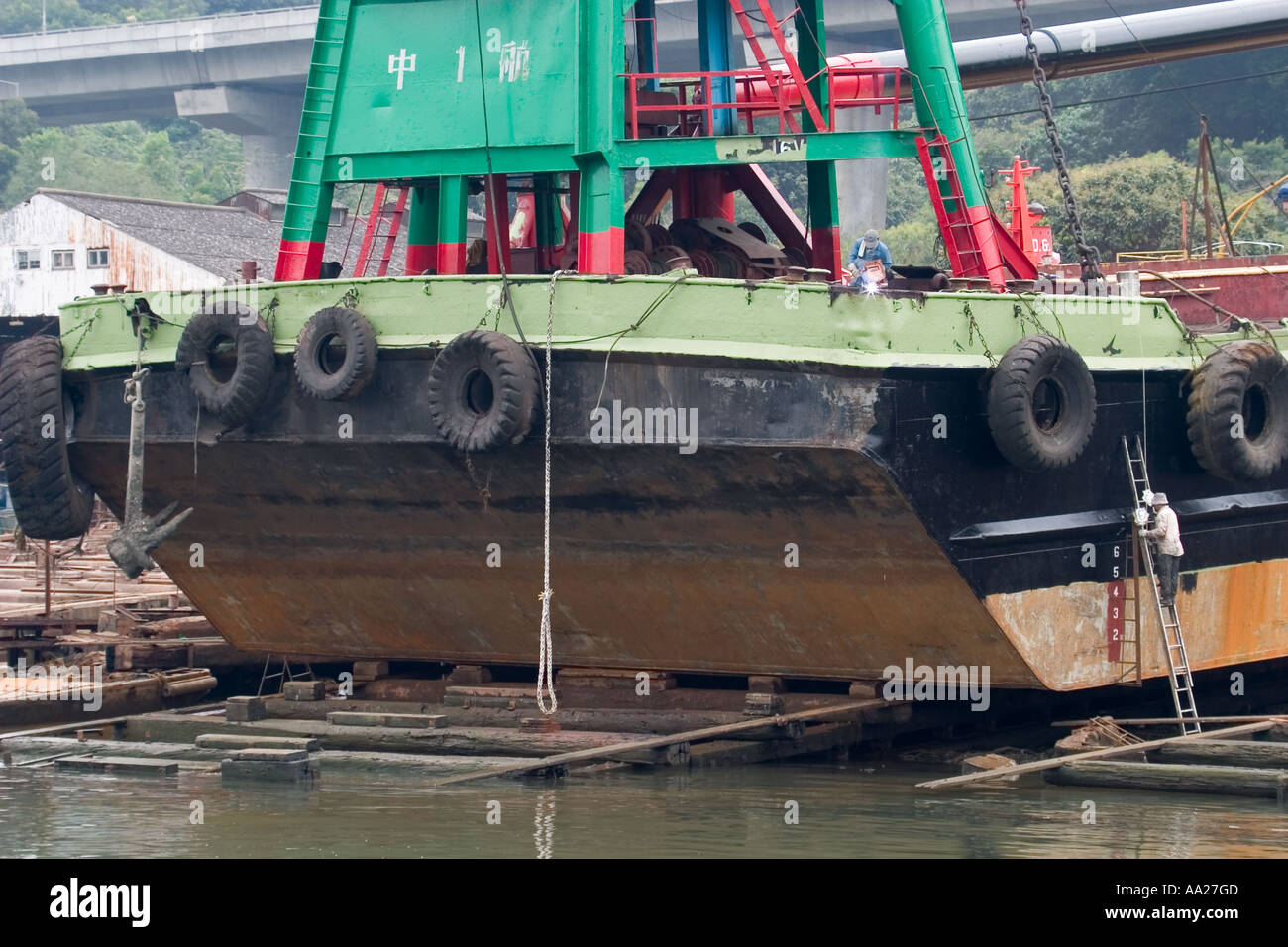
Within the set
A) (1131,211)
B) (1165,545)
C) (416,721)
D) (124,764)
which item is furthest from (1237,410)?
(1131,211)

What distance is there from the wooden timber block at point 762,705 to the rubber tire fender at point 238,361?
3801 mm

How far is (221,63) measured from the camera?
5119 cm

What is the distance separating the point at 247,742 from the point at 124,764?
32.2 inches

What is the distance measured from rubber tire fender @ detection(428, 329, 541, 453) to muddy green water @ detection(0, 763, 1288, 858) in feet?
7.17

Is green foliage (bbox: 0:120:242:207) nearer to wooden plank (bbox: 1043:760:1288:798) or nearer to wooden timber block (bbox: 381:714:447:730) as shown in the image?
wooden timber block (bbox: 381:714:447:730)

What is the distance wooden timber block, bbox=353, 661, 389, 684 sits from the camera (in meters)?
13.5

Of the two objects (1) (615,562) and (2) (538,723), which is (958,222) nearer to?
(1) (615,562)

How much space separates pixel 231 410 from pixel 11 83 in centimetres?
4865

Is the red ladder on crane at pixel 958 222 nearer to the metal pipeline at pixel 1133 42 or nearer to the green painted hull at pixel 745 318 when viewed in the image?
the green painted hull at pixel 745 318

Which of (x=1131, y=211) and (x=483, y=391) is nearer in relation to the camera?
(x=483, y=391)

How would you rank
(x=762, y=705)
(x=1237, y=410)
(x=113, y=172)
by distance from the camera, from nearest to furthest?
1. (x=762, y=705)
2. (x=1237, y=410)
3. (x=113, y=172)

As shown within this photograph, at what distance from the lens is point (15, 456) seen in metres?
12.8

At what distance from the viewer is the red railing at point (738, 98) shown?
1215 cm
